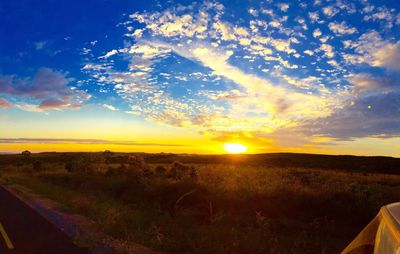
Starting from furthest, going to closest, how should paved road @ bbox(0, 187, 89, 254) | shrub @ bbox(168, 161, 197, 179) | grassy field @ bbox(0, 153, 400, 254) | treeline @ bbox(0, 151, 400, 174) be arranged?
treeline @ bbox(0, 151, 400, 174), shrub @ bbox(168, 161, 197, 179), grassy field @ bbox(0, 153, 400, 254), paved road @ bbox(0, 187, 89, 254)

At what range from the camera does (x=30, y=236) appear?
40.5ft

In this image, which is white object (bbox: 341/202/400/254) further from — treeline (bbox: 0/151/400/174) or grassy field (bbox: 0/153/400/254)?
treeline (bbox: 0/151/400/174)

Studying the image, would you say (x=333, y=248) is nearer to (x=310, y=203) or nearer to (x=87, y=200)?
(x=310, y=203)

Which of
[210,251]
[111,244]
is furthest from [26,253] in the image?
[210,251]

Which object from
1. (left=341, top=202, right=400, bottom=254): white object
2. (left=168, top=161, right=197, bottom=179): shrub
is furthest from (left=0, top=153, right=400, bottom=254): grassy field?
(left=341, top=202, right=400, bottom=254): white object

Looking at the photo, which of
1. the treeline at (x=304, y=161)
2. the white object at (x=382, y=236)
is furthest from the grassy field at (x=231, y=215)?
the treeline at (x=304, y=161)

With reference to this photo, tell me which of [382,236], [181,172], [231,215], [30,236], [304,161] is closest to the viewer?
[382,236]

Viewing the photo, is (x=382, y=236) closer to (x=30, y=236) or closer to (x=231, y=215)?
(x=30, y=236)

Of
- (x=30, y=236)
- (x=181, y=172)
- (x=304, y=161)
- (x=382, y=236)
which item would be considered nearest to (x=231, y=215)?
(x=30, y=236)

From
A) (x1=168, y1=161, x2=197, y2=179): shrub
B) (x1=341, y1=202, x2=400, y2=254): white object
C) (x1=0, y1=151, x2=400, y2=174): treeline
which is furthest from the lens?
(x1=0, y1=151, x2=400, y2=174): treeline

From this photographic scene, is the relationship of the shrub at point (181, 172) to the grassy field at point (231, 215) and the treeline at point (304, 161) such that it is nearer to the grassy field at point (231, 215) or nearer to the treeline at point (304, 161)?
the grassy field at point (231, 215)

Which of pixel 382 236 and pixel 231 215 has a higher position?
pixel 382 236

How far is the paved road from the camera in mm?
10508

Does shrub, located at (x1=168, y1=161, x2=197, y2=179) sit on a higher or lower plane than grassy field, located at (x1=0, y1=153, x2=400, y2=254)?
higher
